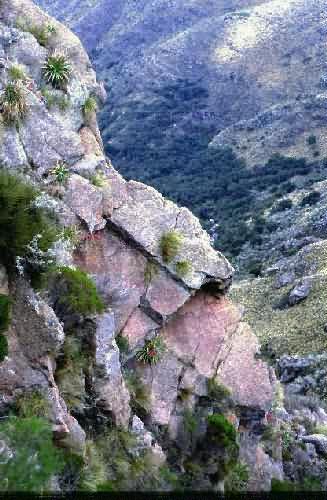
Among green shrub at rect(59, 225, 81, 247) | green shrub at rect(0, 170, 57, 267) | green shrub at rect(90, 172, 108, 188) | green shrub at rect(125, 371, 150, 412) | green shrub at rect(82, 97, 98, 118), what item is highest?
green shrub at rect(82, 97, 98, 118)

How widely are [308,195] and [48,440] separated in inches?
2182

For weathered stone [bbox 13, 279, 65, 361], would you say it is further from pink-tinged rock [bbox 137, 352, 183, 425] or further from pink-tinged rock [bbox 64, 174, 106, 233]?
pink-tinged rock [bbox 137, 352, 183, 425]

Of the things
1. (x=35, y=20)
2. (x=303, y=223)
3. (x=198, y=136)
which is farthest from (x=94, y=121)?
(x=198, y=136)

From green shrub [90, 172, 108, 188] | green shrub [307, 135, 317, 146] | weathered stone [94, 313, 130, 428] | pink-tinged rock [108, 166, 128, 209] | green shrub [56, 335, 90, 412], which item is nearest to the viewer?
green shrub [56, 335, 90, 412]

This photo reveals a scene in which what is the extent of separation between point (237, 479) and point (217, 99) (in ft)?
362

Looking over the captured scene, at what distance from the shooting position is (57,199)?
12.4 metres

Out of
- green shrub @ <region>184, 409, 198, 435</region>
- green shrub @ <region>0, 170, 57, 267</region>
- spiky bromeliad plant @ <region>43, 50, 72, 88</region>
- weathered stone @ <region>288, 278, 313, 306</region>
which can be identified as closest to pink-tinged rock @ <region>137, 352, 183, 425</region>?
green shrub @ <region>184, 409, 198, 435</region>

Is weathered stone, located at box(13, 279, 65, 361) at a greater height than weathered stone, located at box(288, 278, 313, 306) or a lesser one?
greater

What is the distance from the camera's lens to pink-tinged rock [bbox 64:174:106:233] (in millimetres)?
12547

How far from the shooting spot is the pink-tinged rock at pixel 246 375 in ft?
45.5

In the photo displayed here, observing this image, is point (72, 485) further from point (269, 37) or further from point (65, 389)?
point (269, 37)

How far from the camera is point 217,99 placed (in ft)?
381

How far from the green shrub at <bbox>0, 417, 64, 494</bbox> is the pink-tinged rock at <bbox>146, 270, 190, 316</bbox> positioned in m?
5.55

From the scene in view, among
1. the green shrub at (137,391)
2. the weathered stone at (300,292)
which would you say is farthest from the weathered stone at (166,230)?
the weathered stone at (300,292)
